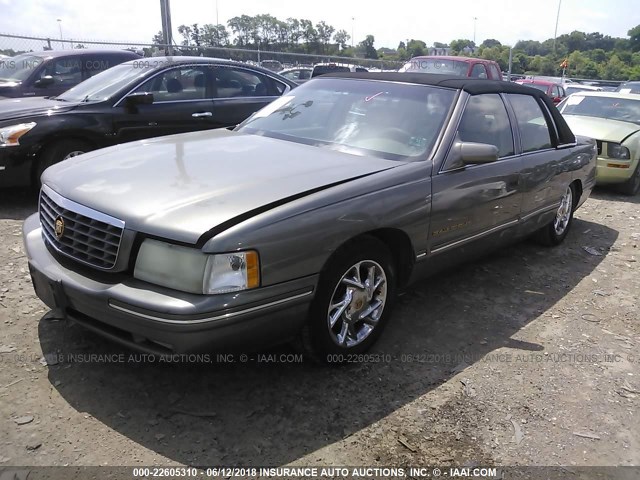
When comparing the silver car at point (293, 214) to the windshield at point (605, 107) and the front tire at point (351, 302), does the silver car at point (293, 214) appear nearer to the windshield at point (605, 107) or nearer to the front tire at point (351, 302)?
the front tire at point (351, 302)

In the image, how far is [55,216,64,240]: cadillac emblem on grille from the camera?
9.61ft

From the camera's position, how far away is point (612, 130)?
8.33 meters

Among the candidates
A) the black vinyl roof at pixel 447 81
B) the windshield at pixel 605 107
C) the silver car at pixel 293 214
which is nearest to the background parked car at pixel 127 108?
the silver car at pixel 293 214

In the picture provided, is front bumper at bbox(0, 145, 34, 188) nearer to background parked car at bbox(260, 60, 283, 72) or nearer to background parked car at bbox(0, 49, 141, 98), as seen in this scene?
background parked car at bbox(0, 49, 141, 98)

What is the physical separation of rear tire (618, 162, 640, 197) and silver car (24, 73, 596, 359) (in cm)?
432

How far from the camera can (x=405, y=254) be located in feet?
11.5

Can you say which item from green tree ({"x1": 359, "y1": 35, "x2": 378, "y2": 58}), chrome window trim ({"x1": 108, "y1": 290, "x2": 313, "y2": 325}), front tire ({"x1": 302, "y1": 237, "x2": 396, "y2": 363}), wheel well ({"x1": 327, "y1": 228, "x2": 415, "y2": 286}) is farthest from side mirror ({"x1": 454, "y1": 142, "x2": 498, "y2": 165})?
green tree ({"x1": 359, "y1": 35, "x2": 378, "y2": 58})

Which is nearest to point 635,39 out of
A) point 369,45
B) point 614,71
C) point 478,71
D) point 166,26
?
point 614,71

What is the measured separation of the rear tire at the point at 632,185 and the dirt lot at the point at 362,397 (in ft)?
15.6

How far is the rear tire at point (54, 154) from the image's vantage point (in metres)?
5.84

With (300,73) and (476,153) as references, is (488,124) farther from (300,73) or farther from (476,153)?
(300,73)

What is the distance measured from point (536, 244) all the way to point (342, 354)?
11.1 feet

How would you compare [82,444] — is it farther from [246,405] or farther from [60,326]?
[60,326]

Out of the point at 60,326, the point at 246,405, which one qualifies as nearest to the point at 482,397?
the point at 246,405
